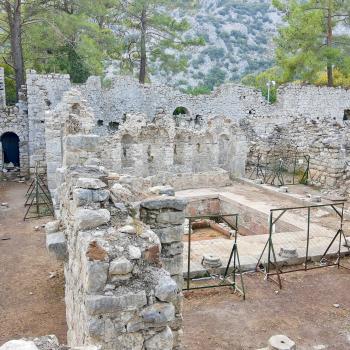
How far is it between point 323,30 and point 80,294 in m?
33.3

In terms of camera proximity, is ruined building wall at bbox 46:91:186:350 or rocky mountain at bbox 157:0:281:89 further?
rocky mountain at bbox 157:0:281:89

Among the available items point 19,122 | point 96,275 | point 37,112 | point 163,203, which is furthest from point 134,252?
point 19,122

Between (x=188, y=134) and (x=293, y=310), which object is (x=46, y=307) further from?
(x=188, y=134)

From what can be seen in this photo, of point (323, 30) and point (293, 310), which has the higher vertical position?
point (323, 30)

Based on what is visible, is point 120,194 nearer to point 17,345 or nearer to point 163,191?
point 163,191

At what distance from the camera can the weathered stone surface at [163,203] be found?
6293 mm

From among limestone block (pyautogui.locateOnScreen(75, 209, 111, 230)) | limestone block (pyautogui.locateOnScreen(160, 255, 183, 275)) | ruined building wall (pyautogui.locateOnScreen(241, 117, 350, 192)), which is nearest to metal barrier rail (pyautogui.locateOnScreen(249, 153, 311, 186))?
ruined building wall (pyautogui.locateOnScreen(241, 117, 350, 192))

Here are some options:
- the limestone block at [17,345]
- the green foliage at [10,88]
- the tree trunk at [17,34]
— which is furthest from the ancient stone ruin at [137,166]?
the green foliage at [10,88]

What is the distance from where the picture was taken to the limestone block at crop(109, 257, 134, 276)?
4109 millimetres

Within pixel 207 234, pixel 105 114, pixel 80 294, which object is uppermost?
pixel 105 114

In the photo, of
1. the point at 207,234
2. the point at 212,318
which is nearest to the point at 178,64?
the point at 207,234

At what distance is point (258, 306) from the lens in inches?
344

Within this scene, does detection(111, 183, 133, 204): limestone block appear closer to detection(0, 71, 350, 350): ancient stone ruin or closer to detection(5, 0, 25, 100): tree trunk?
detection(0, 71, 350, 350): ancient stone ruin

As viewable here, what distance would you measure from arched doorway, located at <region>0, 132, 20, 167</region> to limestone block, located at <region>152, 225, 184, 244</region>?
785 inches
